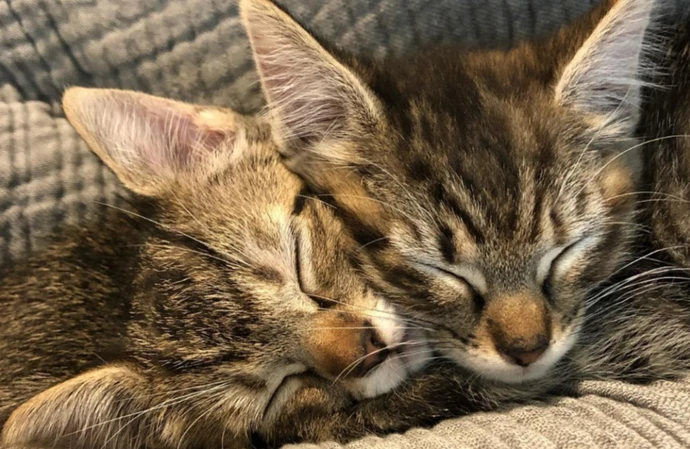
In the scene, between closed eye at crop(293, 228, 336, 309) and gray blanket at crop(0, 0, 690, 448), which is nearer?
closed eye at crop(293, 228, 336, 309)

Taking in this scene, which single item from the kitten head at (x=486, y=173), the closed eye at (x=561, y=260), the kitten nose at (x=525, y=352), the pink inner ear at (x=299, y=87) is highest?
the pink inner ear at (x=299, y=87)

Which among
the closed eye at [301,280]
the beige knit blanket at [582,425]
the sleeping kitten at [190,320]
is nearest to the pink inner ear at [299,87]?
the sleeping kitten at [190,320]

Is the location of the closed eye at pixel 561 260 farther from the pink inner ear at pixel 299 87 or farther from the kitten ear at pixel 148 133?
the kitten ear at pixel 148 133

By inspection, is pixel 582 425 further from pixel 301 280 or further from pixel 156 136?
pixel 156 136

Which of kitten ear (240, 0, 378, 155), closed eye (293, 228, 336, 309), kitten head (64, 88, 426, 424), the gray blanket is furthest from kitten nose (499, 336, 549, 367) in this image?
the gray blanket

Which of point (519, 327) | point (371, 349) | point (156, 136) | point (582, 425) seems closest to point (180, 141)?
point (156, 136)

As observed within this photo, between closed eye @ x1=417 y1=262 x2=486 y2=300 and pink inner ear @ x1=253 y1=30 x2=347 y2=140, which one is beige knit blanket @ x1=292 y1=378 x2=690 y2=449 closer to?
closed eye @ x1=417 y1=262 x2=486 y2=300

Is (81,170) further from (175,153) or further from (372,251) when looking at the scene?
(372,251)
